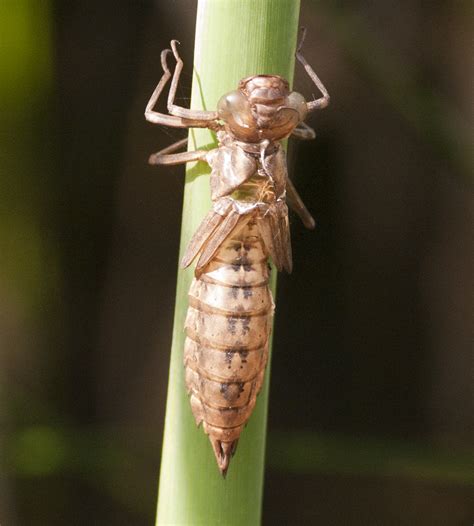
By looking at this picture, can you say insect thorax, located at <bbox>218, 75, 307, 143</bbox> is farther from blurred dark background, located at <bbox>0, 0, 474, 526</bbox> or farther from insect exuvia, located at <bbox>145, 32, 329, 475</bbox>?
blurred dark background, located at <bbox>0, 0, 474, 526</bbox>

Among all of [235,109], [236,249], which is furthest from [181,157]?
[236,249]

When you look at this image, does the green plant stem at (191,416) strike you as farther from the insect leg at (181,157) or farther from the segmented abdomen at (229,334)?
the insect leg at (181,157)

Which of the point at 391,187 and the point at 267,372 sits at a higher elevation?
the point at 391,187

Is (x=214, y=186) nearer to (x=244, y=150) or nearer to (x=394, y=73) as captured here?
(x=244, y=150)

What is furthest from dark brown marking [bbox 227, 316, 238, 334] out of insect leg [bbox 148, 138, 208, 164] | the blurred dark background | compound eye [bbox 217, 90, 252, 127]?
the blurred dark background

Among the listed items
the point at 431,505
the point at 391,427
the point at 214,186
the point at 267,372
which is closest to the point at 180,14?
the point at 214,186

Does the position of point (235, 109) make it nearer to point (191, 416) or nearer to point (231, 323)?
point (231, 323)
